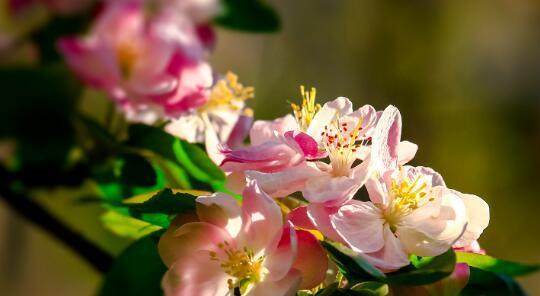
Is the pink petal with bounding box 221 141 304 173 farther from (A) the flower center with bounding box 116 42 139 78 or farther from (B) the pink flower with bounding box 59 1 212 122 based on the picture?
(A) the flower center with bounding box 116 42 139 78

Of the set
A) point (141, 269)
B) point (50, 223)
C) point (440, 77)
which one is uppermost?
point (141, 269)

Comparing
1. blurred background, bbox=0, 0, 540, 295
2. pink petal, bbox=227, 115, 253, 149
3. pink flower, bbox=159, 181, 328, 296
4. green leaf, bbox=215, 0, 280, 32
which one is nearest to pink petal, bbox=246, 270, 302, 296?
pink flower, bbox=159, 181, 328, 296

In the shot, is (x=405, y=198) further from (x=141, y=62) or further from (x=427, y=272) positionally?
(x=141, y=62)

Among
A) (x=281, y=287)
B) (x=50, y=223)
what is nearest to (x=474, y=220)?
(x=281, y=287)

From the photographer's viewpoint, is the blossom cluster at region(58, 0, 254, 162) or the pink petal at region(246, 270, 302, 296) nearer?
the pink petal at region(246, 270, 302, 296)

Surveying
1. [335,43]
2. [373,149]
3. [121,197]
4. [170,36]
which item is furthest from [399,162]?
[335,43]

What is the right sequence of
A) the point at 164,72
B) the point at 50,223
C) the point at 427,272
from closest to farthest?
the point at 427,272 < the point at 164,72 < the point at 50,223
